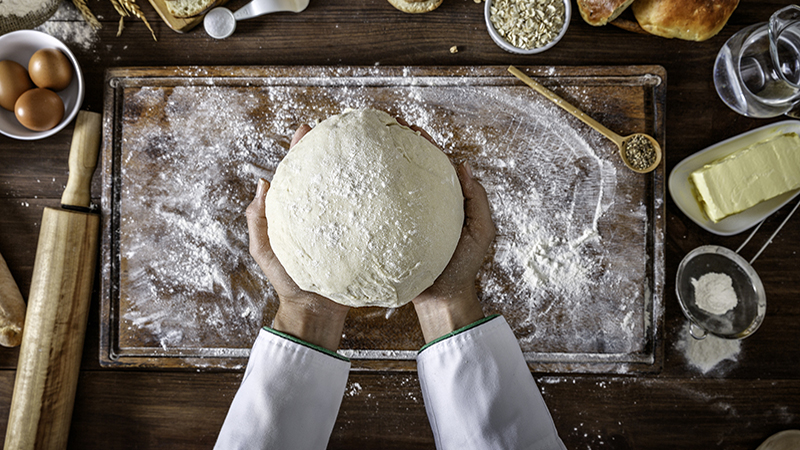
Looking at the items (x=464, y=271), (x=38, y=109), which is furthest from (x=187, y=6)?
(x=464, y=271)

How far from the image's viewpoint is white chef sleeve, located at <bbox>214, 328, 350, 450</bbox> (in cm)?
104

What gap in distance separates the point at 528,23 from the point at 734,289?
40.3 inches

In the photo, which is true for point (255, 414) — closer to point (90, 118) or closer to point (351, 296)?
point (351, 296)

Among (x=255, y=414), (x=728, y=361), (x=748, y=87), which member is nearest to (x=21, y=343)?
(x=255, y=414)

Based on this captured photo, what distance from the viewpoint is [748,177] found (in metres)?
1.29

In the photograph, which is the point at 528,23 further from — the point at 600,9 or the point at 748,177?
the point at 748,177

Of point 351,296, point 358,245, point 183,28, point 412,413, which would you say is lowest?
point 412,413

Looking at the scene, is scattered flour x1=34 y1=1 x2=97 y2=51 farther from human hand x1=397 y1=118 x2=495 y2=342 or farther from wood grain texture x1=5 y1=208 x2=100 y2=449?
human hand x1=397 y1=118 x2=495 y2=342

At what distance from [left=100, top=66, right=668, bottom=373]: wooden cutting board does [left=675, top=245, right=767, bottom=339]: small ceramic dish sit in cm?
11

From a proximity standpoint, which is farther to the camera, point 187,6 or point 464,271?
point 187,6

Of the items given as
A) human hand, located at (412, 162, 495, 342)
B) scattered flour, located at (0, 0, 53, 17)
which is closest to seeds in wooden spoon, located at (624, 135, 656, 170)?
human hand, located at (412, 162, 495, 342)

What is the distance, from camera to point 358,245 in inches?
37.6

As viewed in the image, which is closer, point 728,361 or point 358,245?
point 358,245

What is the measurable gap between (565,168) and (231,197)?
103cm
